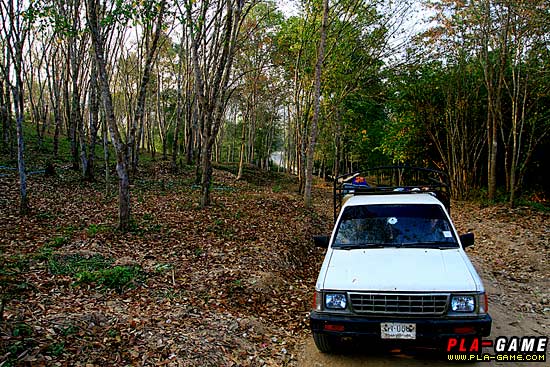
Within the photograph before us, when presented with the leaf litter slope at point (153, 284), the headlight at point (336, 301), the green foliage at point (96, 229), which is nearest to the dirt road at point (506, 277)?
the headlight at point (336, 301)

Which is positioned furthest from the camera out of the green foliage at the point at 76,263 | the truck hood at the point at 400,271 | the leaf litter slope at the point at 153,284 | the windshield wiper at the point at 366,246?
the green foliage at the point at 76,263

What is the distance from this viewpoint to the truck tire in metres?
4.38

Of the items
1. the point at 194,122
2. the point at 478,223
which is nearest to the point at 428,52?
the point at 478,223

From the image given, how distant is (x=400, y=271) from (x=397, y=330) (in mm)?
642

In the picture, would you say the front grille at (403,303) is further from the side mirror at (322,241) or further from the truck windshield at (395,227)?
the side mirror at (322,241)

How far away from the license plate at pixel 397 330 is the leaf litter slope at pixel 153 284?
129 cm

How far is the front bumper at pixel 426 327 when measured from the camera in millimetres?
3992

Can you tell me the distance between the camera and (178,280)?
22.6 ft

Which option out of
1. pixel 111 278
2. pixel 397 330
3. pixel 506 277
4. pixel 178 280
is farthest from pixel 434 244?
pixel 111 278

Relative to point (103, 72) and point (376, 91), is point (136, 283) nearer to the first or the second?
point (103, 72)

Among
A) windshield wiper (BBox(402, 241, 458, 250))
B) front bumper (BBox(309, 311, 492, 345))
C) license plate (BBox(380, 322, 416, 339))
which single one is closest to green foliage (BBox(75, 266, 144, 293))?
front bumper (BBox(309, 311, 492, 345))

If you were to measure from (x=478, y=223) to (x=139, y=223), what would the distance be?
10.7 metres

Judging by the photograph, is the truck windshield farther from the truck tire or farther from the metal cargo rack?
the truck tire

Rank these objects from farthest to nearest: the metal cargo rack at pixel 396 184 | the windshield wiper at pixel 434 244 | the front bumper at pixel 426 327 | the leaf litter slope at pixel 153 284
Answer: the metal cargo rack at pixel 396 184, the windshield wiper at pixel 434 244, the leaf litter slope at pixel 153 284, the front bumper at pixel 426 327
